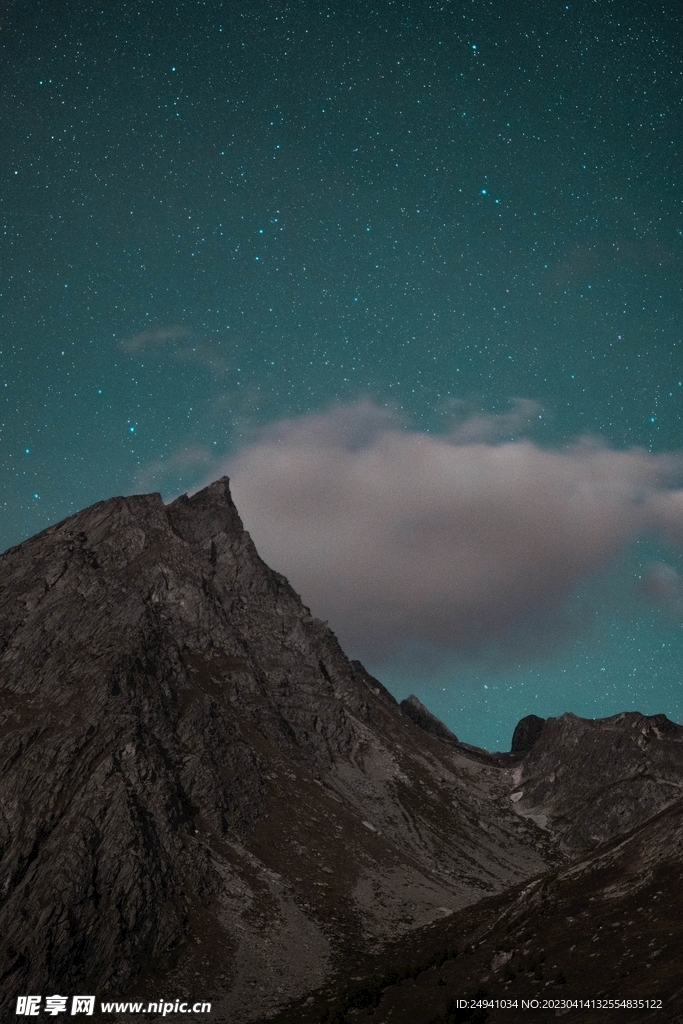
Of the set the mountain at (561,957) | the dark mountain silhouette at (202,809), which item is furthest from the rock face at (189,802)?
the mountain at (561,957)

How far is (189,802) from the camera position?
12988cm

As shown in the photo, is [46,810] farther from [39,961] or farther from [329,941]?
[329,941]

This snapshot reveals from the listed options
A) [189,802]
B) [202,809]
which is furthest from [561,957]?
[189,802]

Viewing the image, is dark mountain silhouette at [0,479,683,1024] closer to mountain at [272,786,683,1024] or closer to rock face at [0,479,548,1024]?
rock face at [0,479,548,1024]

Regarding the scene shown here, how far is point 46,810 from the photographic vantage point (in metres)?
109

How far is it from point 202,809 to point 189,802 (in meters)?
2.63

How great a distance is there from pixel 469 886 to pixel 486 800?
61.6 meters

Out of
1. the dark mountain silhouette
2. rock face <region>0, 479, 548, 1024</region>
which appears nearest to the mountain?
the dark mountain silhouette

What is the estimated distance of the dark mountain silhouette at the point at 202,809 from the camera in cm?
9169

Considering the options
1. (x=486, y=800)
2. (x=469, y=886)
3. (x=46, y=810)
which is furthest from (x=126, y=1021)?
(x=486, y=800)

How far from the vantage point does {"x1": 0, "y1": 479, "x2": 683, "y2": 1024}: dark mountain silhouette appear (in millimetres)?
91688

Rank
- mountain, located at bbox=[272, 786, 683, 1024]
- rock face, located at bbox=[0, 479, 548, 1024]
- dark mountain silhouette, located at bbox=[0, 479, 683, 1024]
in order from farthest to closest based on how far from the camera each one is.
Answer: rock face, located at bbox=[0, 479, 548, 1024]
dark mountain silhouette, located at bbox=[0, 479, 683, 1024]
mountain, located at bbox=[272, 786, 683, 1024]

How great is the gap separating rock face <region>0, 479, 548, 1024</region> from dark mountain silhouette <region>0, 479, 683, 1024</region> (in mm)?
375

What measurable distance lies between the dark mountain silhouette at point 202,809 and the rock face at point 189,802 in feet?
1.23
